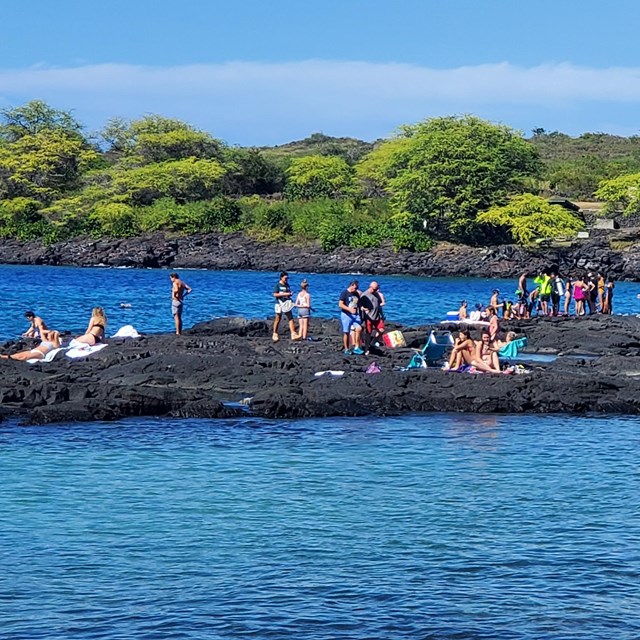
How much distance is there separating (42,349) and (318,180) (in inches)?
3363

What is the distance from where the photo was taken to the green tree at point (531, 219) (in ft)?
291

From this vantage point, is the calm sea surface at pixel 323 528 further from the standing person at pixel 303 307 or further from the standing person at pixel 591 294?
the standing person at pixel 591 294

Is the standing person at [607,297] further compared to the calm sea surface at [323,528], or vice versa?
the standing person at [607,297]

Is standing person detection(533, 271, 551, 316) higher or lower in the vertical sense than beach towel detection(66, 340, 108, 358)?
higher

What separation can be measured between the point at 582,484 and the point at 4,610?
8.43 metres

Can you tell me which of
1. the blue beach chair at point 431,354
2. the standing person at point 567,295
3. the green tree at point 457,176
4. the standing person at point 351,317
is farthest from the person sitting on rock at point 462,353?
the green tree at point 457,176

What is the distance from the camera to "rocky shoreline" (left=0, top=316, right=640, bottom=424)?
21766mm

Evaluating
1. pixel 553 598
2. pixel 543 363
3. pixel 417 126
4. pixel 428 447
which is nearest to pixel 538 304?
pixel 543 363

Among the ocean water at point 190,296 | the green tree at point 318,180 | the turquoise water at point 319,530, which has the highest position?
the green tree at point 318,180

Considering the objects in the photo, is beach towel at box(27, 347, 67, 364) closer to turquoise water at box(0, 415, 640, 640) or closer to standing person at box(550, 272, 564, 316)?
turquoise water at box(0, 415, 640, 640)

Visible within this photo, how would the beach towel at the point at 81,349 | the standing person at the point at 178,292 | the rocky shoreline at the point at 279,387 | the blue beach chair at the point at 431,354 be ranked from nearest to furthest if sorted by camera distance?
the rocky shoreline at the point at 279,387
the blue beach chair at the point at 431,354
the beach towel at the point at 81,349
the standing person at the point at 178,292

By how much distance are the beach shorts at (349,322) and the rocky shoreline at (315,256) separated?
53155mm

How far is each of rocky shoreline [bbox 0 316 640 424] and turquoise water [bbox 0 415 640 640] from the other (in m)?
0.83

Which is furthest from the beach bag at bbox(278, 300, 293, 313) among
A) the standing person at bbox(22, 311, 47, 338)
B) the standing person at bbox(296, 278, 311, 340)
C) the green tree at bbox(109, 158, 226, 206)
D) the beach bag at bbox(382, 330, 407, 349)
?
the green tree at bbox(109, 158, 226, 206)
